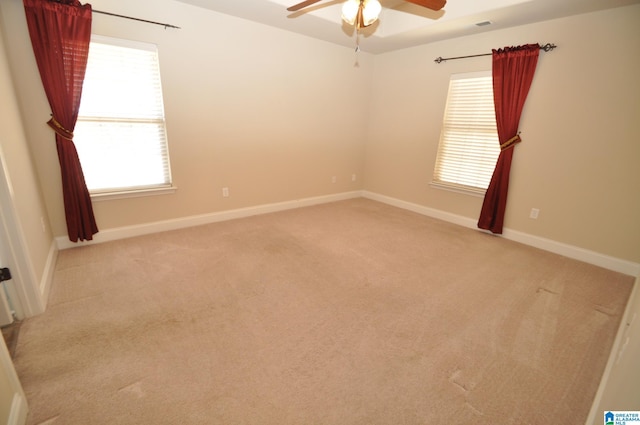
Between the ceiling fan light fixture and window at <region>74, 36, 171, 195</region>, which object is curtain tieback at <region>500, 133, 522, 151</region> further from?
window at <region>74, 36, 171, 195</region>

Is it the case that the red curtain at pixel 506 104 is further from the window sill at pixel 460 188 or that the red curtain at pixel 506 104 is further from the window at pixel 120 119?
the window at pixel 120 119

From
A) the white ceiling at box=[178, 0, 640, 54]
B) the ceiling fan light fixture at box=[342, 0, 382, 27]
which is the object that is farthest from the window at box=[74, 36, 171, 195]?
the ceiling fan light fixture at box=[342, 0, 382, 27]

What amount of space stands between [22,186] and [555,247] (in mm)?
5272

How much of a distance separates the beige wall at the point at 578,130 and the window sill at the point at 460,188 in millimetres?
78

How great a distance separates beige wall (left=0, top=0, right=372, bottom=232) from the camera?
8.83 feet

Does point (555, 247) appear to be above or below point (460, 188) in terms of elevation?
below

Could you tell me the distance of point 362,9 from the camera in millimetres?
1976

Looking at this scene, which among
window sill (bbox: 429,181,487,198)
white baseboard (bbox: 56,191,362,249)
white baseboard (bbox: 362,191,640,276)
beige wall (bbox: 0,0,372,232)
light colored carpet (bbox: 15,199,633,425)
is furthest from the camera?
window sill (bbox: 429,181,487,198)

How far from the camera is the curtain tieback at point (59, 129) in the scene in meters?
2.57

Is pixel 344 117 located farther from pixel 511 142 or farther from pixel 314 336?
pixel 314 336

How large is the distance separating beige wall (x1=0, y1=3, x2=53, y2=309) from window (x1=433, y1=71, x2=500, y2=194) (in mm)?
4570

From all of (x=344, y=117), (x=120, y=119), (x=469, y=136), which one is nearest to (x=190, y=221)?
(x=120, y=119)

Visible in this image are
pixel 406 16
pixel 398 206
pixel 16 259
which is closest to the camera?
pixel 16 259

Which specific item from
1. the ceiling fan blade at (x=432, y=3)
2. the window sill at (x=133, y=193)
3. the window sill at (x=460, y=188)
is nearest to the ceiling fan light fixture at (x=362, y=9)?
the ceiling fan blade at (x=432, y=3)
